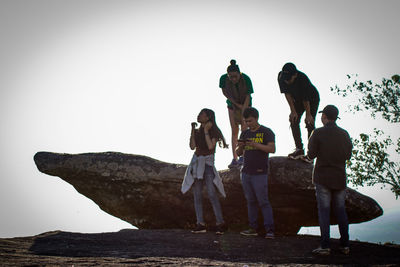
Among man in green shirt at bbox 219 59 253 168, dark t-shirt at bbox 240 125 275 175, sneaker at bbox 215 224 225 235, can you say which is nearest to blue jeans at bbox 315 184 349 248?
dark t-shirt at bbox 240 125 275 175

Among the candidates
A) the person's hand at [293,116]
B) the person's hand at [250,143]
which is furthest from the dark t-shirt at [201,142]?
the person's hand at [293,116]

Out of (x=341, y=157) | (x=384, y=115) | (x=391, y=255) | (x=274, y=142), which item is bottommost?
(x=391, y=255)

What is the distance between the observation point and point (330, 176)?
644 cm

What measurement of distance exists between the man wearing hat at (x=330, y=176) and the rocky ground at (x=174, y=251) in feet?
1.44

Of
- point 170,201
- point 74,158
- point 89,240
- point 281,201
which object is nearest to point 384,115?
point 281,201

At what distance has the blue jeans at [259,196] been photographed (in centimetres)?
763

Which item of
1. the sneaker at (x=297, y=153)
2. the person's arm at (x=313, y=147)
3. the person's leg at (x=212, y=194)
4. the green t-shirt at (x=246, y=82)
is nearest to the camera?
the person's arm at (x=313, y=147)

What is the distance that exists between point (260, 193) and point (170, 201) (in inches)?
167

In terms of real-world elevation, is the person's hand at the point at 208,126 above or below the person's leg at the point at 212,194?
above

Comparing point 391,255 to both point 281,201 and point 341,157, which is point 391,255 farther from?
point 281,201

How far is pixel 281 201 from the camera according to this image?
10188mm

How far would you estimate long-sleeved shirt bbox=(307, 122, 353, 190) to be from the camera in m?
6.45

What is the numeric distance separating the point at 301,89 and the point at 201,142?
2.74 meters

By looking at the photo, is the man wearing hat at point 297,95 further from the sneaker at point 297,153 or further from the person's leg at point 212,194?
the person's leg at point 212,194
